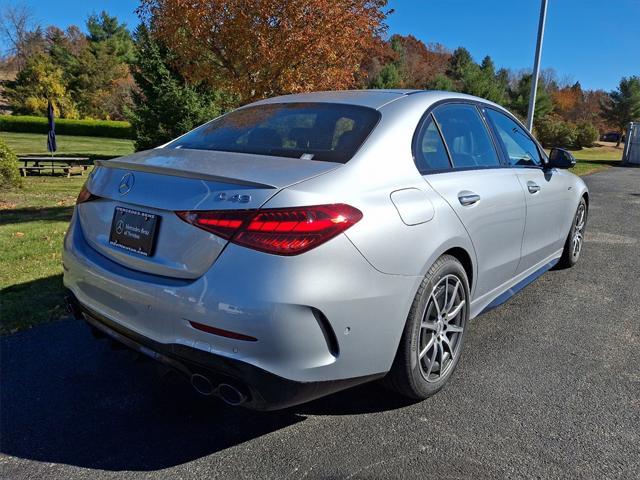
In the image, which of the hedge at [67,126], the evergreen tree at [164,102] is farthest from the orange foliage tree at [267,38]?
the hedge at [67,126]

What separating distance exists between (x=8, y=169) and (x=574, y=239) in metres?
9.92

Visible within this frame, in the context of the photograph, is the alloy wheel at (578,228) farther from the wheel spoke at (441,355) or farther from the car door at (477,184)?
the wheel spoke at (441,355)

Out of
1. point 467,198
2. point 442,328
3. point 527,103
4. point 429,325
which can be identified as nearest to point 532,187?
point 467,198

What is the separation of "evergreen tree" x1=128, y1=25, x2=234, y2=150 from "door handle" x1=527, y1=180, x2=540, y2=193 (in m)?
13.9

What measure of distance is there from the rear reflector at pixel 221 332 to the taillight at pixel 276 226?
346 mm

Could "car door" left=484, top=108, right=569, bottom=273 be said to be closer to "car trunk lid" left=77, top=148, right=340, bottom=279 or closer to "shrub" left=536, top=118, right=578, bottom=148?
"car trunk lid" left=77, top=148, right=340, bottom=279

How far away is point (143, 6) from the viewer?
732 centimetres

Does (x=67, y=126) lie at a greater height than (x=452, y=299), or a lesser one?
greater

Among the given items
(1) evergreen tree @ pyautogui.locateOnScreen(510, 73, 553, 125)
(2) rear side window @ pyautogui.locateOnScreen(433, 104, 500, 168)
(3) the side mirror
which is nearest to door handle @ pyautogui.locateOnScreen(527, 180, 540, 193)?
(2) rear side window @ pyautogui.locateOnScreen(433, 104, 500, 168)

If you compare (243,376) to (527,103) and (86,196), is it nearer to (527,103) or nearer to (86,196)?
(86,196)

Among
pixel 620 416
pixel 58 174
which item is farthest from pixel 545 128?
pixel 620 416

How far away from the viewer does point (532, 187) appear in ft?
12.5

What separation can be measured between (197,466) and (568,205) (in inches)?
156

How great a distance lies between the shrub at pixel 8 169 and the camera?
9.73 m
